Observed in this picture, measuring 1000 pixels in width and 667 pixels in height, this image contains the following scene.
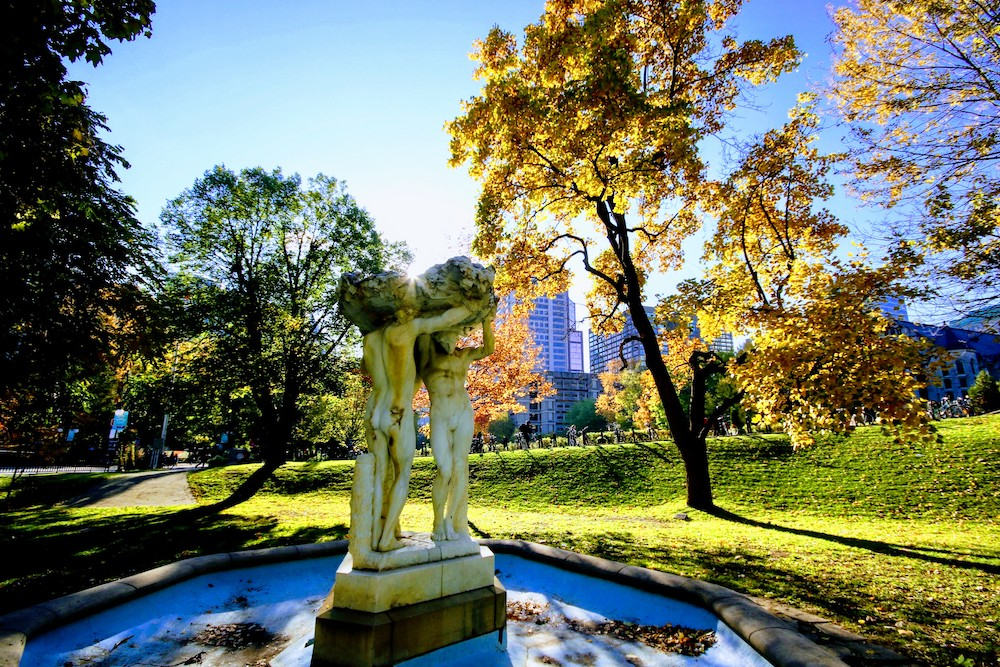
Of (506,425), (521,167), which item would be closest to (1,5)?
(521,167)

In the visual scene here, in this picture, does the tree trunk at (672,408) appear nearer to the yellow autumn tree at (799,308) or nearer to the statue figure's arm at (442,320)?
the yellow autumn tree at (799,308)

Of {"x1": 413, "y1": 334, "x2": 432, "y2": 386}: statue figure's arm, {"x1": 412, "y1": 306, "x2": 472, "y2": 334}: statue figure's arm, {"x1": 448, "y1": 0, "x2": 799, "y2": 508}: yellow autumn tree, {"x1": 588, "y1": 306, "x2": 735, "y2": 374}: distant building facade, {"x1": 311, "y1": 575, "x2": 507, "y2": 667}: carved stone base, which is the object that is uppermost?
{"x1": 448, "y1": 0, "x2": 799, "y2": 508}: yellow autumn tree

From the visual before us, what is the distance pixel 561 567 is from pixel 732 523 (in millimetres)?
6424

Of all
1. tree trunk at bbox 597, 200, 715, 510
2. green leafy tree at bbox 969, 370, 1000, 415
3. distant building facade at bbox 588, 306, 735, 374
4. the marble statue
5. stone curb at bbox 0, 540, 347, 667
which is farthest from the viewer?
green leafy tree at bbox 969, 370, 1000, 415

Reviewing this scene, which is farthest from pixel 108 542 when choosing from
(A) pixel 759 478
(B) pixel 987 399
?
(B) pixel 987 399

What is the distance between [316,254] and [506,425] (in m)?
50.9

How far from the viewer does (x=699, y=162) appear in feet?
32.4

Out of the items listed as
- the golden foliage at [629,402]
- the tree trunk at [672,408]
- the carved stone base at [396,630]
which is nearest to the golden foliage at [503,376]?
the tree trunk at [672,408]

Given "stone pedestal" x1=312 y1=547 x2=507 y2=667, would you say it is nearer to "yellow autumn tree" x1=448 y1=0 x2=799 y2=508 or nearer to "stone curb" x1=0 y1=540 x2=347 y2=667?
"stone curb" x1=0 y1=540 x2=347 y2=667

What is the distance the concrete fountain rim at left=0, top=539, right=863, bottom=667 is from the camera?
3.10 m

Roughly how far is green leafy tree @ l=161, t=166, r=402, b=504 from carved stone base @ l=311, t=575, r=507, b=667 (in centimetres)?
1078

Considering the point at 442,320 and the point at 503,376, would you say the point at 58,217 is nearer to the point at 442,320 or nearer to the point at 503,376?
the point at 442,320

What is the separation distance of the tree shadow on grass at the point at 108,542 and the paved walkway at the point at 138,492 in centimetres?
317

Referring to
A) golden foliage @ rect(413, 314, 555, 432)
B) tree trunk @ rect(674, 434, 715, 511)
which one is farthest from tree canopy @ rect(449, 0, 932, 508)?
golden foliage @ rect(413, 314, 555, 432)
